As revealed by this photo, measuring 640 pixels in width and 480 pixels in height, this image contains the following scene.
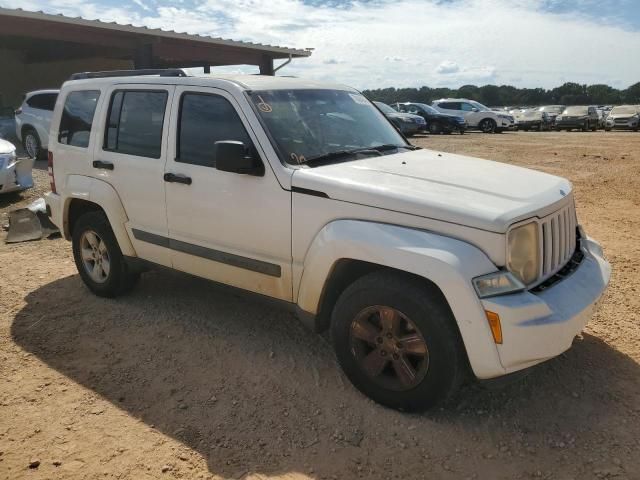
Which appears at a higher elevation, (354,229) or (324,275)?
(354,229)

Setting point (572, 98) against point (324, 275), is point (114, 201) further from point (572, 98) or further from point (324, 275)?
point (572, 98)

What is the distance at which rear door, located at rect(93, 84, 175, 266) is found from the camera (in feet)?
13.3

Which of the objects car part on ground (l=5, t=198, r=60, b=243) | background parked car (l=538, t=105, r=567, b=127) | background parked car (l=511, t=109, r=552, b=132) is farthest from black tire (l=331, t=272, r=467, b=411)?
background parked car (l=538, t=105, r=567, b=127)

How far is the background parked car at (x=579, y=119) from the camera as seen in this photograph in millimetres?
28203

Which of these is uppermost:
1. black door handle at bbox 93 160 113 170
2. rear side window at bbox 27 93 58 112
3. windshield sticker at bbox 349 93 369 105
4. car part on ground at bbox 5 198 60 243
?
rear side window at bbox 27 93 58 112

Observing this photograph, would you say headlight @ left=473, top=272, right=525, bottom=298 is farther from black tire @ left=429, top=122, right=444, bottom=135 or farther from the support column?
black tire @ left=429, top=122, right=444, bottom=135

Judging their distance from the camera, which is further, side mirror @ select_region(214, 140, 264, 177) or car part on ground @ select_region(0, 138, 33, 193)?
car part on ground @ select_region(0, 138, 33, 193)

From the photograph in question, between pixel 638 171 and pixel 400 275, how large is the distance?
1057 centimetres

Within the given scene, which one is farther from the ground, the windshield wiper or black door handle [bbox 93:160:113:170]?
the windshield wiper

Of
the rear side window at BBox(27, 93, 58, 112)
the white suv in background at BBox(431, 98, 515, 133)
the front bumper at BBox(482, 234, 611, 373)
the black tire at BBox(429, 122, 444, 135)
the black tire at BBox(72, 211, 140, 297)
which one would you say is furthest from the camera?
the white suv in background at BBox(431, 98, 515, 133)

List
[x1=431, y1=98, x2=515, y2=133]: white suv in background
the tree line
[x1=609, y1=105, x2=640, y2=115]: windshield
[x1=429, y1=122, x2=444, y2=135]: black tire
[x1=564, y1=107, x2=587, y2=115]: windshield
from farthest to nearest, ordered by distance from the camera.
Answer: the tree line, [x1=564, y1=107, x2=587, y2=115]: windshield, [x1=609, y1=105, x2=640, y2=115]: windshield, [x1=431, y1=98, x2=515, y2=133]: white suv in background, [x1=429, y1=122, x2=444, y2=135]: black tire

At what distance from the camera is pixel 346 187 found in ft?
10.2

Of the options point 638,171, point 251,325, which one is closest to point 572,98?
point 638,171

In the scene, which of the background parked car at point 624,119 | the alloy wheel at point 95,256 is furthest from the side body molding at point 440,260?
the background parked car at point 624,119
